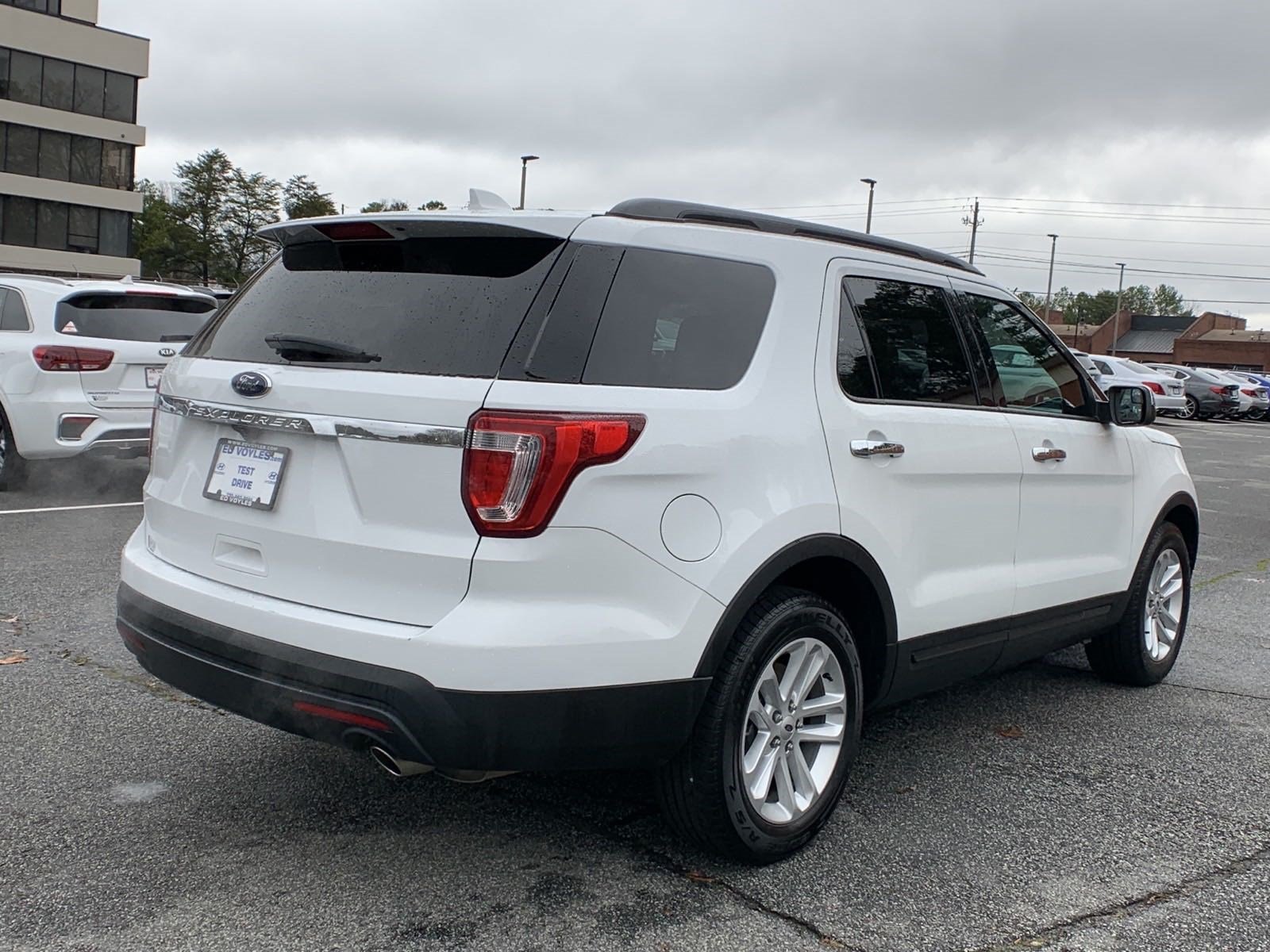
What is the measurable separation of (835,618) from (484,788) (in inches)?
50.8

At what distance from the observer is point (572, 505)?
2930 mm

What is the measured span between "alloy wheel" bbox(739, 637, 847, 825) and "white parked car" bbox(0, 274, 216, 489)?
6.97 meters

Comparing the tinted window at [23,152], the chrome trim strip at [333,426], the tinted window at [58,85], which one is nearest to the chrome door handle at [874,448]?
the chrome trim strip at [333,426]

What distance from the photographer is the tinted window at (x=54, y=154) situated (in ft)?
182

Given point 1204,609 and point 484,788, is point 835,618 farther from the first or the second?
point 1204,609

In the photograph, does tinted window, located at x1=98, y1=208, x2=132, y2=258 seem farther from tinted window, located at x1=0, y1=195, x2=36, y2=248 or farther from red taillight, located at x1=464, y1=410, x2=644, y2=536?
red taillight, located at x1=464, y1=410, x2=644, y2=536

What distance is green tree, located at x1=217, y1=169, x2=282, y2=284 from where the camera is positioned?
6091cm

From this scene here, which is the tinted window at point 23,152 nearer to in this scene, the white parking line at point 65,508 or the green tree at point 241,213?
the green tree at point 241,213

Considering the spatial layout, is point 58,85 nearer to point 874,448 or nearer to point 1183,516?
point 1183,516

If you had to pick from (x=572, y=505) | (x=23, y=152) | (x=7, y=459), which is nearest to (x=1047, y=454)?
(x=572, y=505)

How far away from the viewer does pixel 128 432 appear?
9289 mm

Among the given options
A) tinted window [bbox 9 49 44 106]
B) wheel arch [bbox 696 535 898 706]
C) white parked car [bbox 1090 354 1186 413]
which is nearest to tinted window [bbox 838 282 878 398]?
wheel arch [bbox 696 535 898 706]

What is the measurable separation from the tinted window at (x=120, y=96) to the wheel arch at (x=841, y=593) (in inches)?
2410

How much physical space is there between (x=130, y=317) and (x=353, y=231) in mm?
6780
